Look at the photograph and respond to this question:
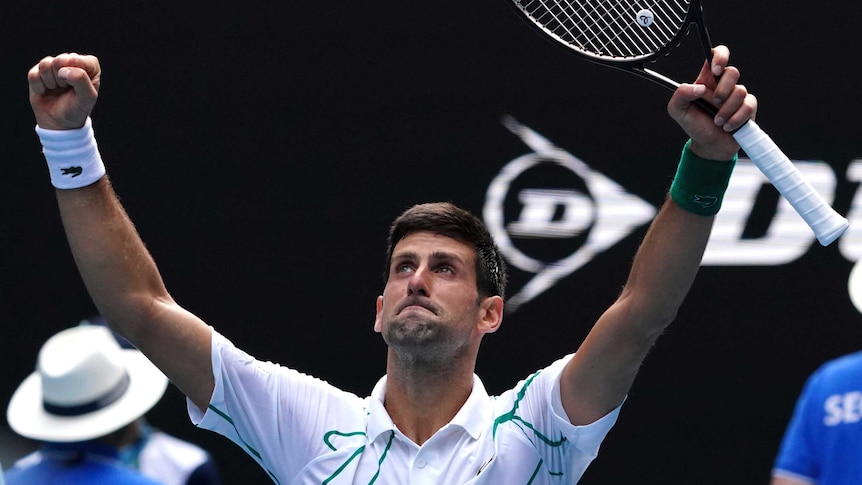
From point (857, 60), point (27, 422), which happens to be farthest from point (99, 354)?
point (857, 60)

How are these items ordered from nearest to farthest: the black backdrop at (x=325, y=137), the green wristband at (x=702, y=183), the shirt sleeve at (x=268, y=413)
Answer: the green wristband at (x=702, y=183) < the shirt sleeve at (x=268, y=413) < the black backdrop at (x=325, y=137)

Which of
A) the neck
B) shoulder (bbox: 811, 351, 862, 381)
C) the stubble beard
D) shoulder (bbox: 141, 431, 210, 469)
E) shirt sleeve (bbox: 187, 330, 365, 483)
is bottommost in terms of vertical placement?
shoulder (bbox: 141, 431, 210, 469)

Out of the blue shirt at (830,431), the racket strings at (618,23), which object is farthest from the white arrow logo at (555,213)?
the blue shirt at (830,431)

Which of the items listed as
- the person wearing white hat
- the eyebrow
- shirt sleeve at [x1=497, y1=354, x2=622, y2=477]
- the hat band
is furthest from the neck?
the hat band

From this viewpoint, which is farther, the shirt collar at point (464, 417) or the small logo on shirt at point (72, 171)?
the shirt collar at point (464, 417)

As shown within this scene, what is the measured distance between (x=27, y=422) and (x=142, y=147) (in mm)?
1262

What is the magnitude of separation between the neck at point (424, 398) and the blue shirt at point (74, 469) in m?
0.57

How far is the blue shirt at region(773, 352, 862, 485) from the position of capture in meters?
2.86

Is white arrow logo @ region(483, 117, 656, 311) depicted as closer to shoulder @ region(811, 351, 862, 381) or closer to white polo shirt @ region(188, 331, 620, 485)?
white polo shirt @ region(188, 331, 620, 485)

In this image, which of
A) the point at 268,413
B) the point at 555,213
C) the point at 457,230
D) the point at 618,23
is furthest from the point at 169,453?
the point at 618,23

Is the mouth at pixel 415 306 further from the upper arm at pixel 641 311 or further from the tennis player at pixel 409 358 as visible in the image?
the upper arm at pixel 641 311

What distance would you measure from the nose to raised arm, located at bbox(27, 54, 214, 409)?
47cm

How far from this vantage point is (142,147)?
184 inches

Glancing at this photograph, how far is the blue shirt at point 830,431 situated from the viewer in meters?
2.86
